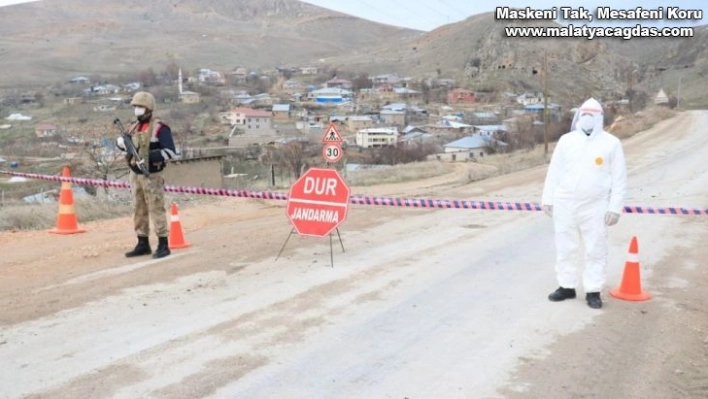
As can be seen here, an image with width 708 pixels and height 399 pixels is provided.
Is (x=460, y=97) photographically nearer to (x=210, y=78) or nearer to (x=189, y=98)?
(x=189, y=98)

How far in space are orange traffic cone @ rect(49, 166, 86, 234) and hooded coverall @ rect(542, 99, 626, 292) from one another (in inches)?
307

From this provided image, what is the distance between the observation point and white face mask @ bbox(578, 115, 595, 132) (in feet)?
21.1

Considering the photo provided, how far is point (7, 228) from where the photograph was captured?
11.3 meters

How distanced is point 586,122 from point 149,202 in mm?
5425

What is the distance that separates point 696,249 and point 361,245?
479 centimetres

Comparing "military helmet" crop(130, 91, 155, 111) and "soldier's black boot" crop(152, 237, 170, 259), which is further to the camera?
"soldier's black boot" crop(152, 237, 170, 259)

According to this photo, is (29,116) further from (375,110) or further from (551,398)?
(551,398)

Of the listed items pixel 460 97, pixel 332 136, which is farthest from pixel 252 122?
pixel 332 136

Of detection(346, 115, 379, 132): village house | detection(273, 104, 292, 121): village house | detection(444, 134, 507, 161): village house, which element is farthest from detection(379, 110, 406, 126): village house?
detection(444, 134, 507, 161): village house

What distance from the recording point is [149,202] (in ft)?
27.9

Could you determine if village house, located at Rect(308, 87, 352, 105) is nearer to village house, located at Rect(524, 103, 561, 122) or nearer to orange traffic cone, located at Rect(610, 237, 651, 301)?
village house, located at Rect(524, 103, 561, 122)

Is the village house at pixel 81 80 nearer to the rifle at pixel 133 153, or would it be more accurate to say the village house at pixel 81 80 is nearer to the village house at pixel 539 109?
the village house at pixel 539 109

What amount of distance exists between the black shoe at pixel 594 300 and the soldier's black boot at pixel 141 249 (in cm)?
555

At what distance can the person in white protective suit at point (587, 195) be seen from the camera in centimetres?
638
